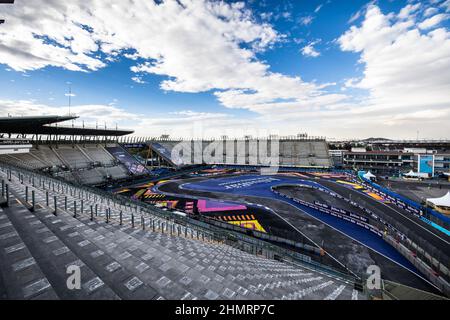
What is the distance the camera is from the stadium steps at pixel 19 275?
436cm

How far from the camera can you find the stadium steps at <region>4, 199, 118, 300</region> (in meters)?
4.87

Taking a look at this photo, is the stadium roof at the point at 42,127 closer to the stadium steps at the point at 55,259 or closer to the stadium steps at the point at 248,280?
the stadium steps at the point at 55,259

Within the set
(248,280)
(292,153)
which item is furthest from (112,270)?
(292,153)

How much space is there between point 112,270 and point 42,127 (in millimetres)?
44138

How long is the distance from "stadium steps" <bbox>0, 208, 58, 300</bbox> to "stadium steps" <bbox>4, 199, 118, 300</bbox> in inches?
11.7

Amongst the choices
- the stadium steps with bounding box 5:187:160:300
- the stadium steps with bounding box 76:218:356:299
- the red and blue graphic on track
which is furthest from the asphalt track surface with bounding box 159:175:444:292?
the stadium steps with bounding box 5:187:160:300

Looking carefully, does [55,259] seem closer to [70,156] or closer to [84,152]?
[70,156]

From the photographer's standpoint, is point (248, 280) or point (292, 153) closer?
point (248, 280)

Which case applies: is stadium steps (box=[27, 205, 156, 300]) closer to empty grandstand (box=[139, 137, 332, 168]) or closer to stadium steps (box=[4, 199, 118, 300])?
stadium steps (box=[4, 199, 118, 300])

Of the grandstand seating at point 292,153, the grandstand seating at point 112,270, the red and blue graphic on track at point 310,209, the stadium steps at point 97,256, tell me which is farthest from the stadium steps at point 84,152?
the stadium steps at point 97,256

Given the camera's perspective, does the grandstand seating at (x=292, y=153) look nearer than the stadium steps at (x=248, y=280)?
No

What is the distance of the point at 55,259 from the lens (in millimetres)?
5965

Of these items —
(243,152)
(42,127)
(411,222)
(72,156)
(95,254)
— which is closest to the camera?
(95,254)
